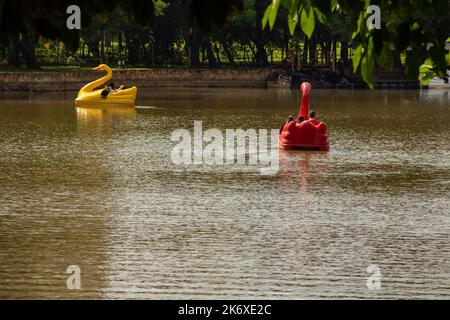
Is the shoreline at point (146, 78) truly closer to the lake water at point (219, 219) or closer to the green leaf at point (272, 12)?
the lake water at point (219, 219)

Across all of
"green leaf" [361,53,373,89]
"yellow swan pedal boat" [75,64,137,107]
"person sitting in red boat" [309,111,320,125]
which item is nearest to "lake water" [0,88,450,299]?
"person sitting in red boat" [309,111,320,125]

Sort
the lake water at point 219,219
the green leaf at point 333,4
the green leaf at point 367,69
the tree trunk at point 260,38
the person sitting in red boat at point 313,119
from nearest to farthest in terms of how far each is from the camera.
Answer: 1. the green leaf at point 367,69
2. the green leaf at point 333,4
3. the lake water at point 219,219
4. the person sitting in red boat at point 313,119
5. the tree trunk at point 260,38

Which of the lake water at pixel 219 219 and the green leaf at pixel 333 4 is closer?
the green leaf at pixel 333 4

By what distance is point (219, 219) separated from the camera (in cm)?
1980

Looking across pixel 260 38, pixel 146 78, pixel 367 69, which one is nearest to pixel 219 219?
pixel 367 69

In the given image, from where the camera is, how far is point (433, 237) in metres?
17.9

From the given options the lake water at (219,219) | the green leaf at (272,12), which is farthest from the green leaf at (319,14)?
the lake water at (219,219)

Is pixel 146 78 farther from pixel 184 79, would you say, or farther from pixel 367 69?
pixel 367 69

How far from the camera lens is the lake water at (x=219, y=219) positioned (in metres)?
14.5

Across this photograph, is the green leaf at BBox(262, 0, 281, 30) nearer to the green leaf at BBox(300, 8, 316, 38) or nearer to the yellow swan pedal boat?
the green leaf at BBox(300, 8, 316, 38)

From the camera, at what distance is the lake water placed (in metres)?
14.5
